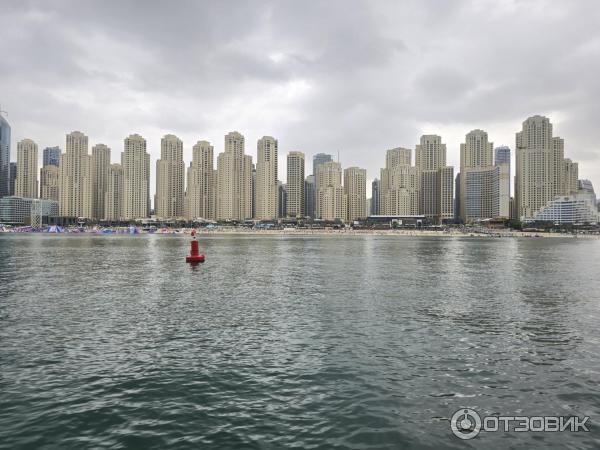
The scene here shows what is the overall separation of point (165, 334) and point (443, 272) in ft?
154

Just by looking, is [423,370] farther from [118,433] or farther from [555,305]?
[555,305]

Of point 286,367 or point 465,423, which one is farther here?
point 286,367

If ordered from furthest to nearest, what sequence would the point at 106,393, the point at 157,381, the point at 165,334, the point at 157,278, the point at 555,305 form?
the point at 157,278 < the point at 555,305 < the point at 165,334 < the point at 157,381 < the point at 106,393

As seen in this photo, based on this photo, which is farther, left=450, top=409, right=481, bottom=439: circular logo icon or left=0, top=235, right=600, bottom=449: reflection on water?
left=0, top=235, right=600, bottom=449: reflection on water

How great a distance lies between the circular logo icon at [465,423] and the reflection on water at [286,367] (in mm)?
388

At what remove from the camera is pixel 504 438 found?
13844mm

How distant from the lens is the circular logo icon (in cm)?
1414

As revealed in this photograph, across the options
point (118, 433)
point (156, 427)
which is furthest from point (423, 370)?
point (118, 433)

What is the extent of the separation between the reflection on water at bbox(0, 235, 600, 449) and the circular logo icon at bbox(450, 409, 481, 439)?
39 centimetres

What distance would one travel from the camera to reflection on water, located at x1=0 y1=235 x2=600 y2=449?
47.3 feet

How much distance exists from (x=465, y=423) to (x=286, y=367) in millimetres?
8557

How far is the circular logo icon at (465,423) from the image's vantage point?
14.1 metres

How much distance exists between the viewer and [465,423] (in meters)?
14.8

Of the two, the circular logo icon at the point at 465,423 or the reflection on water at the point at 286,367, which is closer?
the circular logo icon at the point at 465,423
